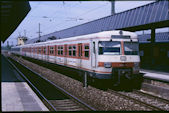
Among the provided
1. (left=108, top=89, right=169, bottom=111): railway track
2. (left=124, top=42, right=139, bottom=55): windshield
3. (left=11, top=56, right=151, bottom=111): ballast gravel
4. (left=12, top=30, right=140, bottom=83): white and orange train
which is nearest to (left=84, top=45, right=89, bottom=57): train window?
(left=12, top=30, right=140, bottom=83): white and orange train

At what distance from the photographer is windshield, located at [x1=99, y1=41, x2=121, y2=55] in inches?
429

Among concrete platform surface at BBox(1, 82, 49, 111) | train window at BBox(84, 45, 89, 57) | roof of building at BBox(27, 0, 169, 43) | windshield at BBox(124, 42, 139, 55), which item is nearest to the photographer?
concrete platform surface at BBox(1, 82, 49, 111)

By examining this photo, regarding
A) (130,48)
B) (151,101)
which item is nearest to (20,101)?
(151,101)

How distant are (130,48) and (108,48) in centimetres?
131

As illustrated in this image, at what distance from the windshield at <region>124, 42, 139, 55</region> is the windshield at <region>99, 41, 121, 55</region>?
0.46 metres

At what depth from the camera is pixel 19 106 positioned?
25.0 ft

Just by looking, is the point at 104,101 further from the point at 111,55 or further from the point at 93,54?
the point at 93,54

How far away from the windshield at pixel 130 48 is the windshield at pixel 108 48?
46cm

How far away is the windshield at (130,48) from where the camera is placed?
11.2 m

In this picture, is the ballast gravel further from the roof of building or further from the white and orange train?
the roof of building

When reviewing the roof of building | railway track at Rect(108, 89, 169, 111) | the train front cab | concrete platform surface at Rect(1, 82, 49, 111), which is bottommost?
railway track at Rect(108, 89, 169, 111)

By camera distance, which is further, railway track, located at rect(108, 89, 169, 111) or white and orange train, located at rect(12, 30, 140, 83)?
white and orange train, located at rect(12, 30, 140, 83)

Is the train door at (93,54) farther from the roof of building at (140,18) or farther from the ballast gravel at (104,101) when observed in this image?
the roof of building at (140,18)

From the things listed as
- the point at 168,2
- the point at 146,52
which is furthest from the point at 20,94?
the point at 146,52
